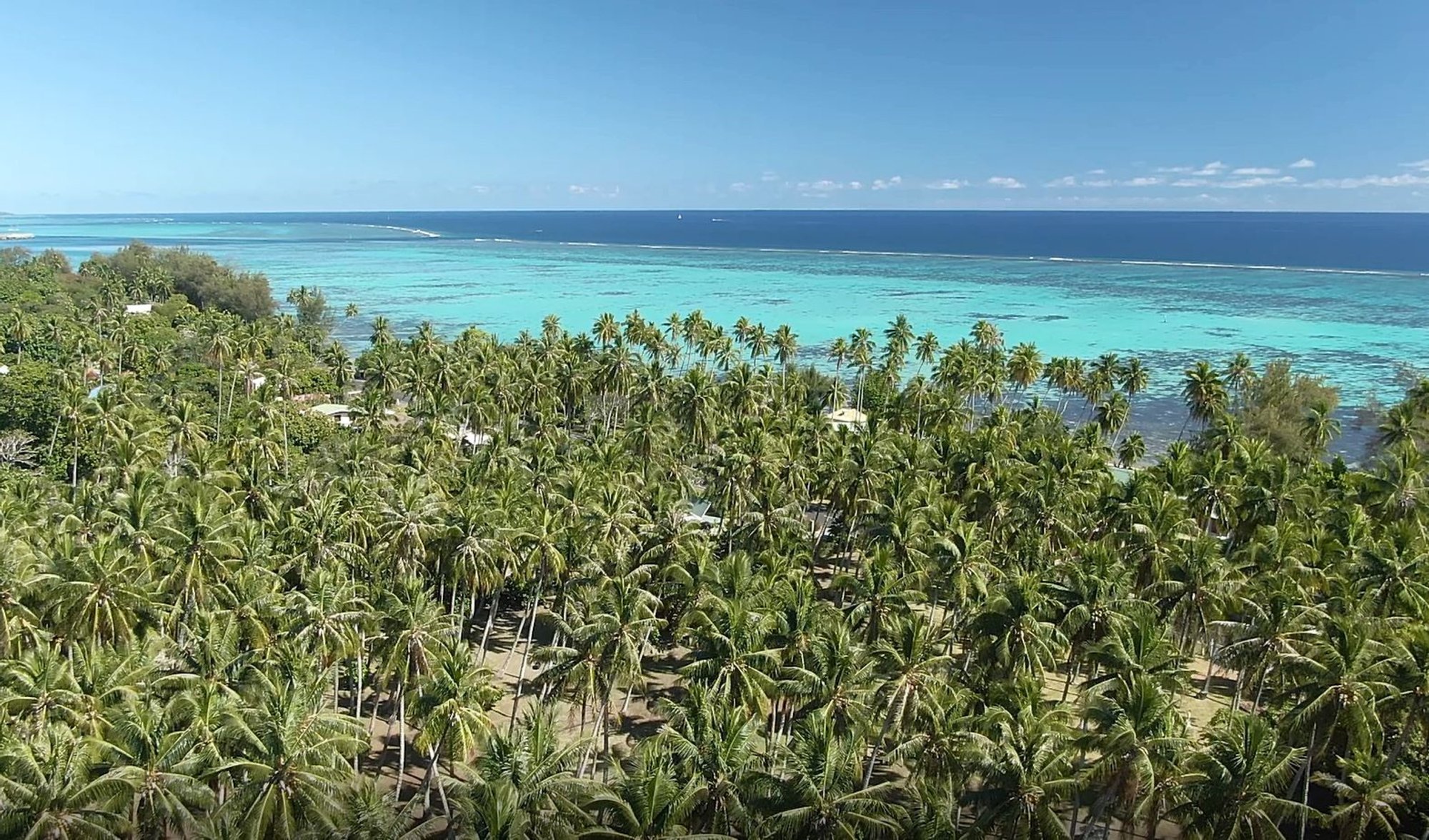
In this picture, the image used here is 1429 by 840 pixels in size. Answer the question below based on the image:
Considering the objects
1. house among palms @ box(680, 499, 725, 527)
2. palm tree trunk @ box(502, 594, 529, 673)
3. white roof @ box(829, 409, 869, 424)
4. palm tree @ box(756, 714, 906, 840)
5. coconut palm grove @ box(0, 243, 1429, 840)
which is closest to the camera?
palm tree @ box(756, 714, 906, 840)

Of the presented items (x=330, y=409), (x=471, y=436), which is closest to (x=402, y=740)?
(x=471, y=436)

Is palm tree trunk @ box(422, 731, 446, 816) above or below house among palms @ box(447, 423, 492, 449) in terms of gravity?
below

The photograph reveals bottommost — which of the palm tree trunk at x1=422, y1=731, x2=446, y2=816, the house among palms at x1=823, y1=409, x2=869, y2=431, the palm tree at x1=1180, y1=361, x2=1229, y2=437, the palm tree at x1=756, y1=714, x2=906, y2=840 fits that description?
the palm tree trunk at x1=422, y1=731, x2=446, y2=816

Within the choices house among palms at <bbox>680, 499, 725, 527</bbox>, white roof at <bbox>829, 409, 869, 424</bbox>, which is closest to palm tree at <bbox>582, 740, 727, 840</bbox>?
house among palms at <bbox>680, 499, 725, 527</bbox>

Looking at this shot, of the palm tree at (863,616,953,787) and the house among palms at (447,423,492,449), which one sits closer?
the palm tree at (863,616,953,787)

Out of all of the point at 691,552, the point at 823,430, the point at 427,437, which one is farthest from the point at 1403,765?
the point at 427,437

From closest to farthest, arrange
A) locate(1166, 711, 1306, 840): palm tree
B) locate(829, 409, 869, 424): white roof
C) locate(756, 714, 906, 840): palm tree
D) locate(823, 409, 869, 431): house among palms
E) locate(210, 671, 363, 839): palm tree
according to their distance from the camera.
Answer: locate(210, 671, 363, 839): palm tree, locate(756, 714, 906, 840): palm tree, locate(1166, 711, 1306, 840): palm tree, locate(823, 409, 869, 431): house among palms, locate(829, 409, 869, 424): white roof

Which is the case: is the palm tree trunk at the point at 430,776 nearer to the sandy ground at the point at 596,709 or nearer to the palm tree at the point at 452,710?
the palm tree at the point at 452,710

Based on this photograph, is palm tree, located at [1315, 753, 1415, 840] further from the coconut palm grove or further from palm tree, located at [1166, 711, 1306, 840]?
palm tree, located at [1166, 711, 1306, 840]
